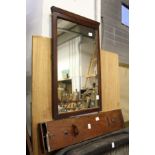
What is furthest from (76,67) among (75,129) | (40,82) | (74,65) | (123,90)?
(123,90)

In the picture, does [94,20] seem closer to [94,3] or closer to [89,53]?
[94,3]

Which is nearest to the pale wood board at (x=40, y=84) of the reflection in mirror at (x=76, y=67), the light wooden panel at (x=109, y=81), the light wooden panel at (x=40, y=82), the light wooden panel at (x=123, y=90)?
the light wooden panel at (x=40, y=82)

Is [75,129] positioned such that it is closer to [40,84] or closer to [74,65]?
[40,84]

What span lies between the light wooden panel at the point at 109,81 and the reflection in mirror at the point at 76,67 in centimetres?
15

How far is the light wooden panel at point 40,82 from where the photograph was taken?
64.8 inches

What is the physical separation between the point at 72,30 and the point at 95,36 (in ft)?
1.08

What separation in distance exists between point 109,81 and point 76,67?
539 millimetres

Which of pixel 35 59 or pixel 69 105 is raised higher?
pixel 35 59

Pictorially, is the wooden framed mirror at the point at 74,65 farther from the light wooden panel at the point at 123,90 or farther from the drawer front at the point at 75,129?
the light wooden panel at the point at 123,90

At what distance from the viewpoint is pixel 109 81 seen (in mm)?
2361

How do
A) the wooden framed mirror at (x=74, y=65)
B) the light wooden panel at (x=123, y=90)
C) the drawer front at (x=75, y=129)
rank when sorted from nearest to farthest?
the drawer front at (x=75, y=129), the wooden framed mirror at (x=74, y=65), the light wooden panel at (x=123, y=90)

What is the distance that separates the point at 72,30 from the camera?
6.47 ft
